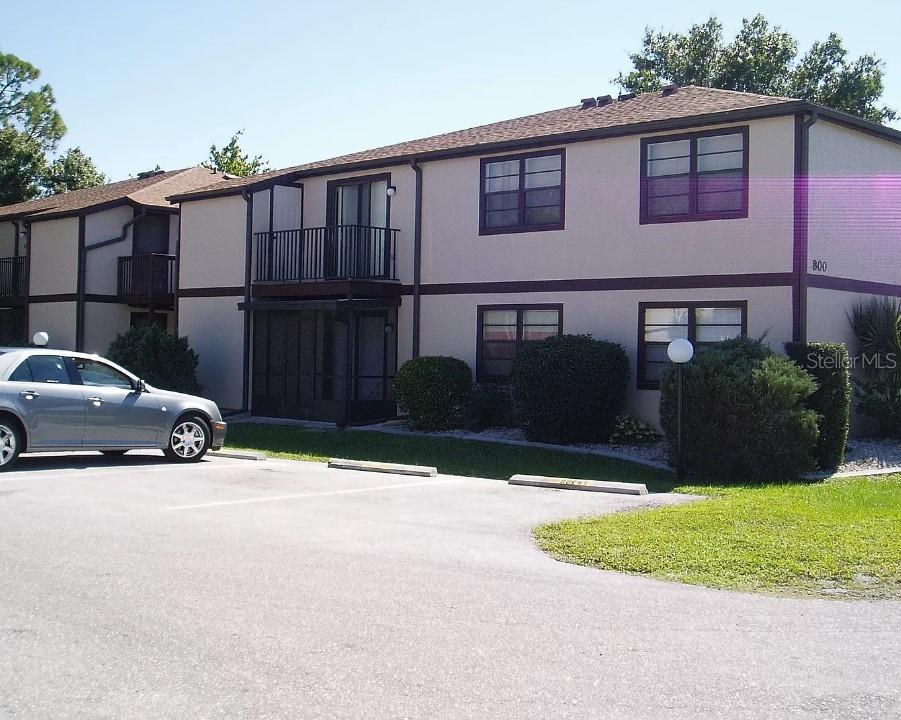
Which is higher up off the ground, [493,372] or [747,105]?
[747,105]

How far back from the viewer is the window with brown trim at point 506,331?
1897 centimetres

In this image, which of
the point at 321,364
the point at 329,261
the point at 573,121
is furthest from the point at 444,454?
the point at 573,121

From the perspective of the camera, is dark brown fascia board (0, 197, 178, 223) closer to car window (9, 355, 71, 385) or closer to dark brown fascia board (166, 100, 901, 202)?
dark brown fascia board (166, 100, 901, 202)

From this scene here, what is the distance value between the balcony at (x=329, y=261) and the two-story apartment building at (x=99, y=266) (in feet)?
21.6

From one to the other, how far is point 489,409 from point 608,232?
12.8 feet

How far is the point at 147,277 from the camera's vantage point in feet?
94.1

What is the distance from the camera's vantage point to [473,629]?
6031 millimetres

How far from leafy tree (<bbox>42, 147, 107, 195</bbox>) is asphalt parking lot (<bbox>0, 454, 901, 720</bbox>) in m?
39.2

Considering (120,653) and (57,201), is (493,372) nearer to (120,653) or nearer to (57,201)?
(120,653)

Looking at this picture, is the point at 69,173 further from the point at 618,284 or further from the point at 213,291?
the point at 618,284

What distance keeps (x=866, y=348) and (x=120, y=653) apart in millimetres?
14941

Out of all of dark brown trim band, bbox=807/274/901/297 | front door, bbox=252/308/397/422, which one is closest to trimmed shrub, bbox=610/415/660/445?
dark brown trim band, bbox=807/274/901/297

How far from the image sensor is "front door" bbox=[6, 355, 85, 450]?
41.5 ft

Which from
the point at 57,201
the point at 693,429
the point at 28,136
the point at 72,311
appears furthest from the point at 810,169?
the point at 28,136
